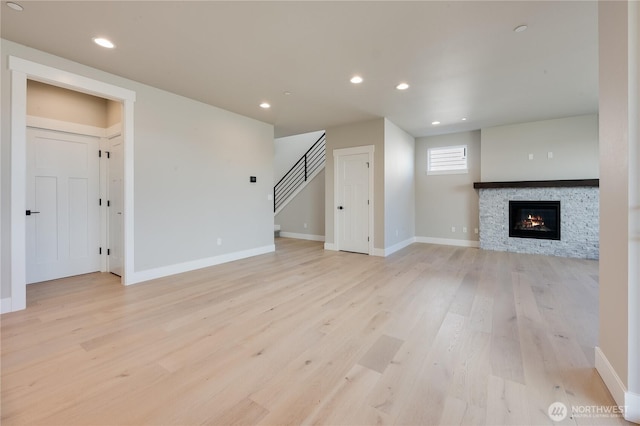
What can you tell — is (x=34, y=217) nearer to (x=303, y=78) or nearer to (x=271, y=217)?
(x=271, y=217)

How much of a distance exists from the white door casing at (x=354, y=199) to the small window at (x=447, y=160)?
7.82ft

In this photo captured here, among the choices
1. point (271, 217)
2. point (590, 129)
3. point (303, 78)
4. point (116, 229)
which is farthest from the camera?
point (271, 217)

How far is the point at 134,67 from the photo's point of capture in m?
3.29

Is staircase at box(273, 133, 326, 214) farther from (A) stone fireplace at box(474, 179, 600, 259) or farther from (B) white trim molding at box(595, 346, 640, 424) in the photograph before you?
(B) white trim molding at box(595, 346, 640, 424)

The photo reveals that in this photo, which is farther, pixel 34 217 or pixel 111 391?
pixel 34 217

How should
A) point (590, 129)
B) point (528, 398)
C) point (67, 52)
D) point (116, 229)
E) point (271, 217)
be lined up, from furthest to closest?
1. point (271, 217)
2. point (590, 129)
3. point (116, 229)
4. point (67, 52)
5. point (528, 398)

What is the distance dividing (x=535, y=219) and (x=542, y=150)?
1468mm

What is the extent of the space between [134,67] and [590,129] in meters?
7.84

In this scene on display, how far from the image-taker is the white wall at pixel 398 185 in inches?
218

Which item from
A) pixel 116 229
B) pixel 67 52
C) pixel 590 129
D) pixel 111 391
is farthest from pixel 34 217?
pixel 590 129

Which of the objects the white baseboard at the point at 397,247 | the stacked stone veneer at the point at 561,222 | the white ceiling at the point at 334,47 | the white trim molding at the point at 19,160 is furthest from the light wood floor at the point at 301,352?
the white ceiling at the point at 334,47

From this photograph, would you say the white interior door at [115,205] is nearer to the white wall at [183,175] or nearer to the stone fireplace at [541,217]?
the white wall at [183,175]

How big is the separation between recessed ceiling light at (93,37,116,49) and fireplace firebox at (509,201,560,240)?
7.31 metres

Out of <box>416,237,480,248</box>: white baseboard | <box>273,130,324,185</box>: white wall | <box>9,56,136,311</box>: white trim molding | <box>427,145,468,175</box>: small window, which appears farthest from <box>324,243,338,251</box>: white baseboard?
<box>9,56,136,311</box>: white trim molding
